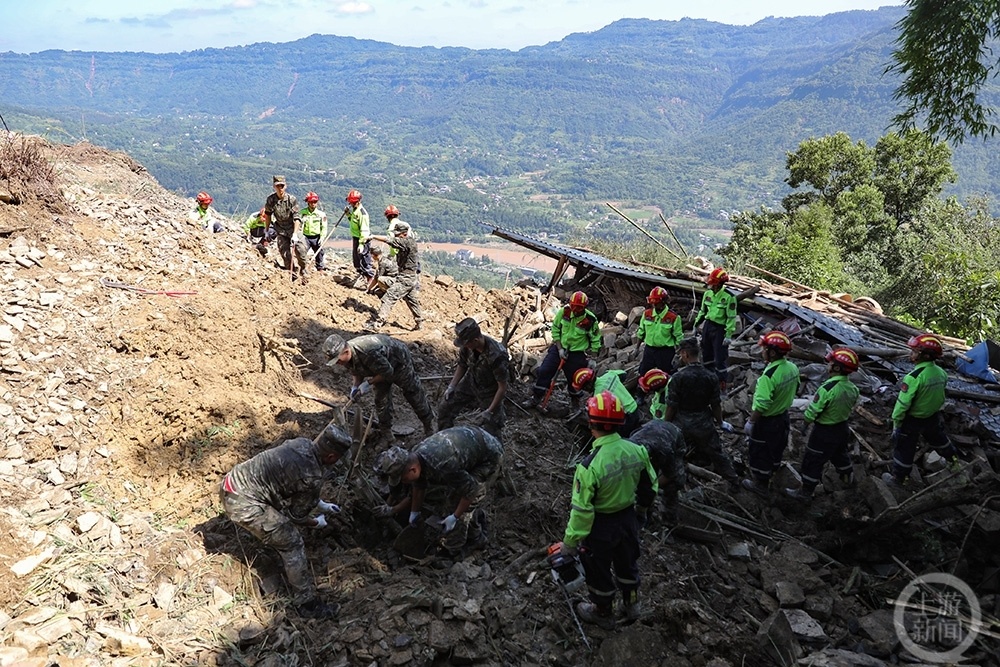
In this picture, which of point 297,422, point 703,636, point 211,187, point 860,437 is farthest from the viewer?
point 211,187

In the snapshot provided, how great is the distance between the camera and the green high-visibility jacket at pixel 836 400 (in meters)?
5.86

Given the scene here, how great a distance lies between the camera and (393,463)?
457 cm

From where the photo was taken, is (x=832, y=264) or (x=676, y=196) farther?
(x=676, y=196)

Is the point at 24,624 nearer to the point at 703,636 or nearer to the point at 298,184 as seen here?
the point at 703,636

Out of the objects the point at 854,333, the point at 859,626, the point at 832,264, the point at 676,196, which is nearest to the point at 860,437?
the point at 854,333

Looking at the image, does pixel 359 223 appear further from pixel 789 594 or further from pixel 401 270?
pixel 789 594

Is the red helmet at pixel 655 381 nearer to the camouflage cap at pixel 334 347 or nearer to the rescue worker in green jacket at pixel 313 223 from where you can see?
the camouflage cap at pixel 334 347

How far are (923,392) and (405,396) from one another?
5.37 meters

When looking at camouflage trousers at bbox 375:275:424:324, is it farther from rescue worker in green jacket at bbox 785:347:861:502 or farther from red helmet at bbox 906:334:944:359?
red helmet at bbox 906:334:944:359

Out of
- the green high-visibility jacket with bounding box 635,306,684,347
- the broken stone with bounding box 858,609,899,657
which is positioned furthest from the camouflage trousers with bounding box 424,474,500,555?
the green high-visibility jacket with bounding box 635,306,684,347

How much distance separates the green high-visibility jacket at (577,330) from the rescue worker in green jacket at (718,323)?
1.92m

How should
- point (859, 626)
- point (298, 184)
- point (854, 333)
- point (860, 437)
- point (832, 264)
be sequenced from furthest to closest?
point (298, 184) → point (832, 264) → point (854, 333) → point (860, 437) → point (859, 626)

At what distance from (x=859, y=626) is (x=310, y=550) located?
4.41m

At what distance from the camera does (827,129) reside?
530 feet
